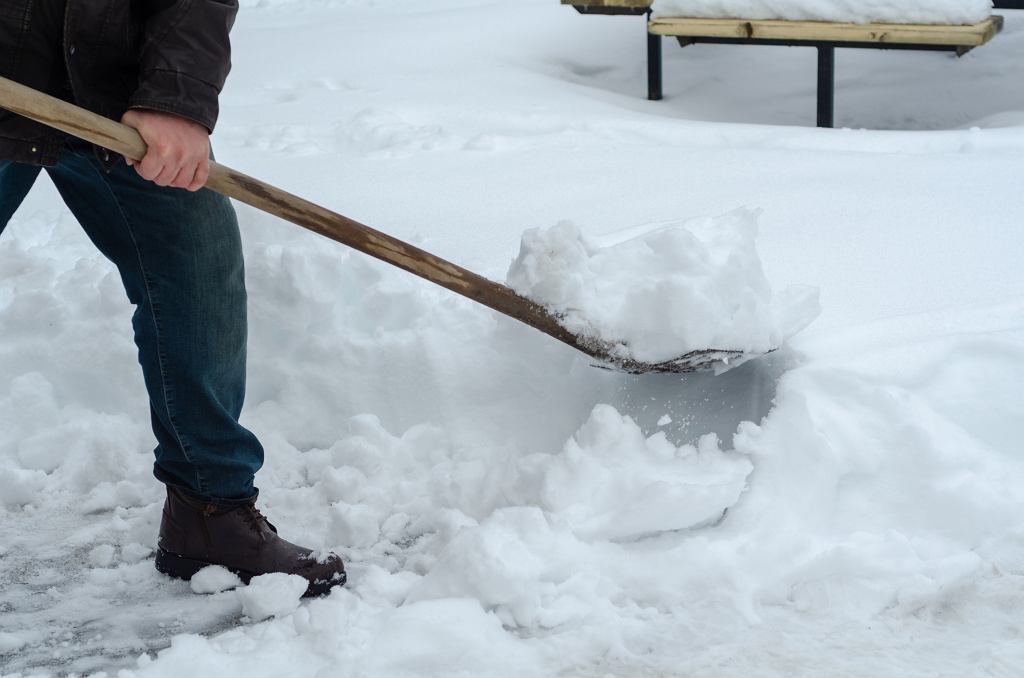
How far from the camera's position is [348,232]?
1794 millimetres

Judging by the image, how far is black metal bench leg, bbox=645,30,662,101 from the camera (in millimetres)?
5253

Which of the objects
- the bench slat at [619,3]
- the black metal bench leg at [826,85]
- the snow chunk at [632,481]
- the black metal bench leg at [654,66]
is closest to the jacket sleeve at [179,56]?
the snow chunk at [632,481]

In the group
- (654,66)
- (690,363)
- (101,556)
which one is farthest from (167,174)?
(654,66)

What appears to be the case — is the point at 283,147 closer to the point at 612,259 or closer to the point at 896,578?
the point at 612,259

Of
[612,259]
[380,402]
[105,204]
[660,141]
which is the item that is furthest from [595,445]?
[660,141]

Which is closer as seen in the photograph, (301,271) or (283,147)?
(301,271)

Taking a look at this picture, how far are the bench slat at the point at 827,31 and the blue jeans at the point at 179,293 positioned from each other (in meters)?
3.46

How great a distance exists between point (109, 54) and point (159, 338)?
1.47ft

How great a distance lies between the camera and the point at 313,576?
1.83 meters

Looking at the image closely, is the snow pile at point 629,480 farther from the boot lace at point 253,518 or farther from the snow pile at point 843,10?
the snow pile at point 843,10

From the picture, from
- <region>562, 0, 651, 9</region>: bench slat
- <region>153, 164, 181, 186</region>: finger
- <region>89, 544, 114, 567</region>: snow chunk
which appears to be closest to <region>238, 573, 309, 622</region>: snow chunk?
<region>89, 544, 114, 567</region>: snow chunk

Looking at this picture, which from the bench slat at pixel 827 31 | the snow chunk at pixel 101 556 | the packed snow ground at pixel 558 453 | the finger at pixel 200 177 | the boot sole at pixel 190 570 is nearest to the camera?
the finger at pixel 200 177

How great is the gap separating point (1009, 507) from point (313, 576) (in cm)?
119

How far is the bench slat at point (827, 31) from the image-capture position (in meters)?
4.28
